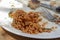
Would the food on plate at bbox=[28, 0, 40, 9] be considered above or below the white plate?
above

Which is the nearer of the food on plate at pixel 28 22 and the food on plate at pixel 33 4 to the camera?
the food on plate at pixel 28 22

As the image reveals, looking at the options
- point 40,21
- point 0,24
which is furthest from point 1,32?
point 40,21

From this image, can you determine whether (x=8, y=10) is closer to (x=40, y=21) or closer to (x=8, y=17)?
(x=8, y=17)

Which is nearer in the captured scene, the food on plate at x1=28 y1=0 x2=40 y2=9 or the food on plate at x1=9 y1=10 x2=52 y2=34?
the food on plate at x1=9 y1=10 x2=52 y2=34

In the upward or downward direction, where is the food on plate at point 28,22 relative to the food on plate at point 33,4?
downward

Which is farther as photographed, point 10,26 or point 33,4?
point 33,4

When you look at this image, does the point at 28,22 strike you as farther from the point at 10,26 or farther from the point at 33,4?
the point at 33,4

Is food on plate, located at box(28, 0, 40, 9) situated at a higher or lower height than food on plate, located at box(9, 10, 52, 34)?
higher

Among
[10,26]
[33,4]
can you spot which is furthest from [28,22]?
[33,4]
